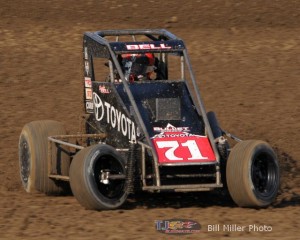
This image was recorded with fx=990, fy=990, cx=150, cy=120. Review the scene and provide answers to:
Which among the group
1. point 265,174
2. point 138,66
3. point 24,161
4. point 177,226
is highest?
point 138,66

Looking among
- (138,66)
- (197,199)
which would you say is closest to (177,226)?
(197,199)

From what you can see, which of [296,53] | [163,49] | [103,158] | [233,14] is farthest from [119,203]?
[233,14]

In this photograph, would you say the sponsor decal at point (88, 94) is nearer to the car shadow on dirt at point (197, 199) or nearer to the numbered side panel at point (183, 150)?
the car shadow on dirt at point (197, 199)

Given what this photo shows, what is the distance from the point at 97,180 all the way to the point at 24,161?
1.84 metres

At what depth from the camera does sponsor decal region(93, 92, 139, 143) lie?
9992 millimetres

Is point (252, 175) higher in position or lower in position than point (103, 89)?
lower

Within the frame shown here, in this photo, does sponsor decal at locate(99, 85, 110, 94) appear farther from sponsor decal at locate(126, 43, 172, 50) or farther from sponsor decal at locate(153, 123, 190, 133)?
sponsor decal at locate(153, 123, 190, 133)

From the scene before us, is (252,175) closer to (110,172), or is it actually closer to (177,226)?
(177,226)

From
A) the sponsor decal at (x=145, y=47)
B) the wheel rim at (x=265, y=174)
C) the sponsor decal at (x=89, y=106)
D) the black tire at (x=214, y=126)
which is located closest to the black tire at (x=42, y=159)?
the sponsor decal at (x=89, y=106)

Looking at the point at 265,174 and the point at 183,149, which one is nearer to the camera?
the point at 183,149

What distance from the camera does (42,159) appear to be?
10562mm

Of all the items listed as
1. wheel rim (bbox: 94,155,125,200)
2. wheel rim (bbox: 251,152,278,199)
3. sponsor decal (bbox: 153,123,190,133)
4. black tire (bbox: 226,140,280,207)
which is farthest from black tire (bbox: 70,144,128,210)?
wheel rim (bbox: 251,152,278,199)

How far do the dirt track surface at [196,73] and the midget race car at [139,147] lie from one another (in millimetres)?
237

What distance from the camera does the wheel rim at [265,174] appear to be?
32.1 ft
